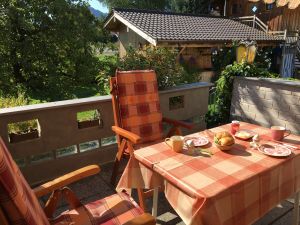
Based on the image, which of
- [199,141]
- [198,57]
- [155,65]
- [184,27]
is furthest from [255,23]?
[199,141]

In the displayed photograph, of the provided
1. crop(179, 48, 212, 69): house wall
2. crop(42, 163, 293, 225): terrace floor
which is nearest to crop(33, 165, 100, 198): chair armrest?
crop(42, 163, 293, 225): terrace floor

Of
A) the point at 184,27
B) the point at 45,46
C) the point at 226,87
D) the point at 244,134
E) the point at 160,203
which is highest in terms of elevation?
the point at 184,27

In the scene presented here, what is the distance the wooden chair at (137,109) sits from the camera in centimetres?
321

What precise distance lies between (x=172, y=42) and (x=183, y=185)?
390 inches

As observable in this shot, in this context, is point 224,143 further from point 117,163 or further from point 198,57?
point 198,57

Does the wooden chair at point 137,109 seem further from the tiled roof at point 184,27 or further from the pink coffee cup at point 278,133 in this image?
the tiled roof at point 184,27

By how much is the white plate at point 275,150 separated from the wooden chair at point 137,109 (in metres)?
1.01

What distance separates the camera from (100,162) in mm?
3773

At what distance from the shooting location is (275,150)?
6.92ft

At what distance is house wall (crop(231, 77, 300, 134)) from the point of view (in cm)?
405

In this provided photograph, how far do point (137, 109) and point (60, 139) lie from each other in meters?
1.04

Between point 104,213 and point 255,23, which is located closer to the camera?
point 104,213

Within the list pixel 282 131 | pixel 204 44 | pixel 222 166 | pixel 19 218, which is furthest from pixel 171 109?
pixel 204 44

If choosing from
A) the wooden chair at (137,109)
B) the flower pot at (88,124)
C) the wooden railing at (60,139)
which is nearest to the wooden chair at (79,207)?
the wooden chair at (137,109)
